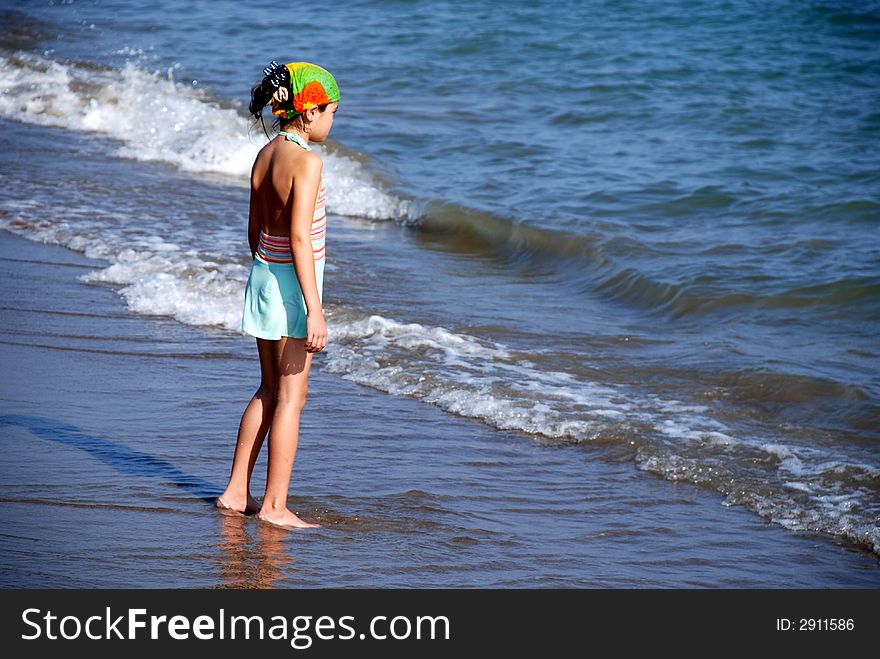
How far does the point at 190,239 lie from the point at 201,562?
5.27 metres

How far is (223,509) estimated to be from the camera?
4090 millimetres

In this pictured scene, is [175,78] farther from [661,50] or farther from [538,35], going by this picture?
[661,50]

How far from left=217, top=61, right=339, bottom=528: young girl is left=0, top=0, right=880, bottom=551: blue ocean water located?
629 mm

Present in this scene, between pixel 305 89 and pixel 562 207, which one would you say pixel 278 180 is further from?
pixel 562 207

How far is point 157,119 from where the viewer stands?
44.7 feet

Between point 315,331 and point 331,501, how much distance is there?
949 mm

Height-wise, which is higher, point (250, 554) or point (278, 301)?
point (278, 301)

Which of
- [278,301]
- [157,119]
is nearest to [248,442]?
[278,301]

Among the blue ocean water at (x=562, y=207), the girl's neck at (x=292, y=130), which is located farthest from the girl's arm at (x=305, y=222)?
the blue ocean water at (x=562, y=207)

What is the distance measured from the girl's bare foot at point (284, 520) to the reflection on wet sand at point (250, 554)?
0.03 meters

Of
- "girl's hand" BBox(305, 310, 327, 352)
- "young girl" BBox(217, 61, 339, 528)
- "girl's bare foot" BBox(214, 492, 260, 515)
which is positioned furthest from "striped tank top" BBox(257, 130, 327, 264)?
Answer: "girl's bare foot" BBox(214, 492, 260, 515)

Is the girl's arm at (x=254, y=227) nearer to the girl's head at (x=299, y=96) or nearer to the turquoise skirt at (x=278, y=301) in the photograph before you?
the turquoise skirt at (x=278, y=301)

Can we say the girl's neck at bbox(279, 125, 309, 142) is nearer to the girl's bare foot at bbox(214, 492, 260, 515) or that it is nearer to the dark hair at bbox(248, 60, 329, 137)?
the dark hair at bbox(248, 60, 329, 137)
